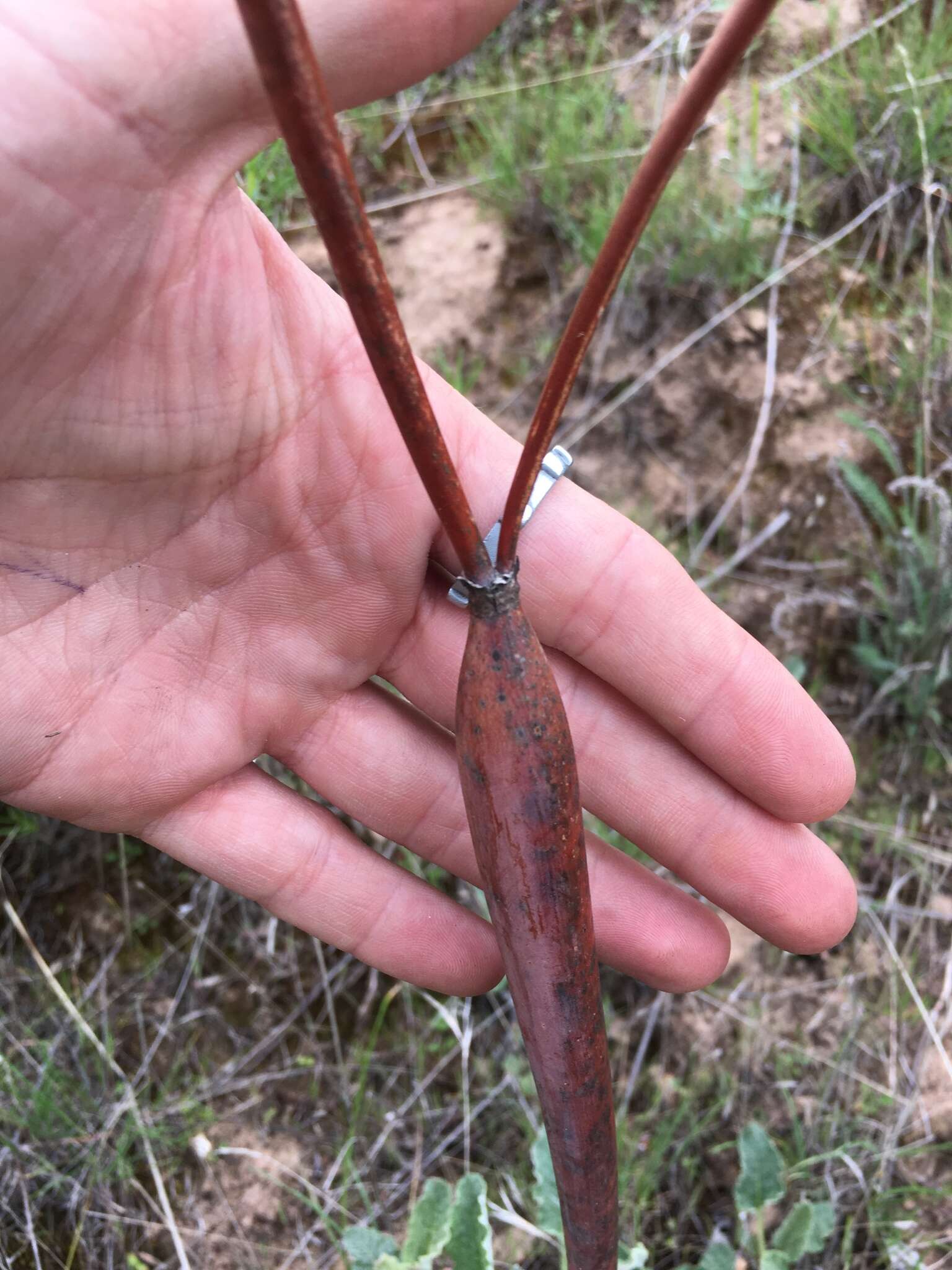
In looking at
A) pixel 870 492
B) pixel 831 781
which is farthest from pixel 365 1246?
pixel 870 492

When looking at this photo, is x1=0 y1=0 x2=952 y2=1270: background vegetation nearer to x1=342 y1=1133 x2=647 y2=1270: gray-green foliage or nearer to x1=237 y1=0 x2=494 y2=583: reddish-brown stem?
x1=342 y1=1133 x2=647 y2=1270: gray-green foliage

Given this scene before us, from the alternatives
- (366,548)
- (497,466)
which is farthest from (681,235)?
(366,548)

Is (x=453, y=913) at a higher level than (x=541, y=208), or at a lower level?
lower

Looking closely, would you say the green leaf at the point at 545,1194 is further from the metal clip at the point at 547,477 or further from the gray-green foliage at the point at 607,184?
the gray-green foliage at the point at 607,184

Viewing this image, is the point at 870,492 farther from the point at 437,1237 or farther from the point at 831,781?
the point at 437,1237

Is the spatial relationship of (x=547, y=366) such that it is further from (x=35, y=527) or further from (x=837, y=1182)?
(x=837, y=1182)

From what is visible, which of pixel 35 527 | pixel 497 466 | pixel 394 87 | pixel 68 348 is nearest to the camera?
pixel 394 87
